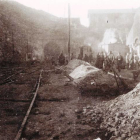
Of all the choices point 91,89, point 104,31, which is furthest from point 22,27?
point 91,89

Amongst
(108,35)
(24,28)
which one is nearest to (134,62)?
(24,28)

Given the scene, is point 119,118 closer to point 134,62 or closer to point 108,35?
point 134,62

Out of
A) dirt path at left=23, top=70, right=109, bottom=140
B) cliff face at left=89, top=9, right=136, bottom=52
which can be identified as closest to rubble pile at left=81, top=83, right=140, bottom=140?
dirt path at left=23, top=70, right=109, bottom=140

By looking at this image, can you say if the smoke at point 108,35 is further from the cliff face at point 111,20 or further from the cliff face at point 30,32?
the cliff face at point 30,32

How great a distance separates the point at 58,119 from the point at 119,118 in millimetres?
1758

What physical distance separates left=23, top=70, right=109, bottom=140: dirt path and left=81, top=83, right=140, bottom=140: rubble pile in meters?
0.33

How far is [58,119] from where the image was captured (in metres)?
5.24

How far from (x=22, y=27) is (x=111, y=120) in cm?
2762

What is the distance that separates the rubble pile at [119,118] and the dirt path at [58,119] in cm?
33

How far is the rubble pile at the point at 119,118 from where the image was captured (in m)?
3.82

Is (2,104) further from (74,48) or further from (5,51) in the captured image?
(74,48)

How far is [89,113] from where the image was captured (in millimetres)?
5570

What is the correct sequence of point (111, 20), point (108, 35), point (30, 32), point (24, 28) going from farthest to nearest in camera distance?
1. point (111, 20)
2. point (108, 35)
3. point (30, 32)
4. point (24, 28)

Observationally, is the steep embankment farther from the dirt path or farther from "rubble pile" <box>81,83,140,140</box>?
"rubble pile" <box>81,83,140,140</box>
